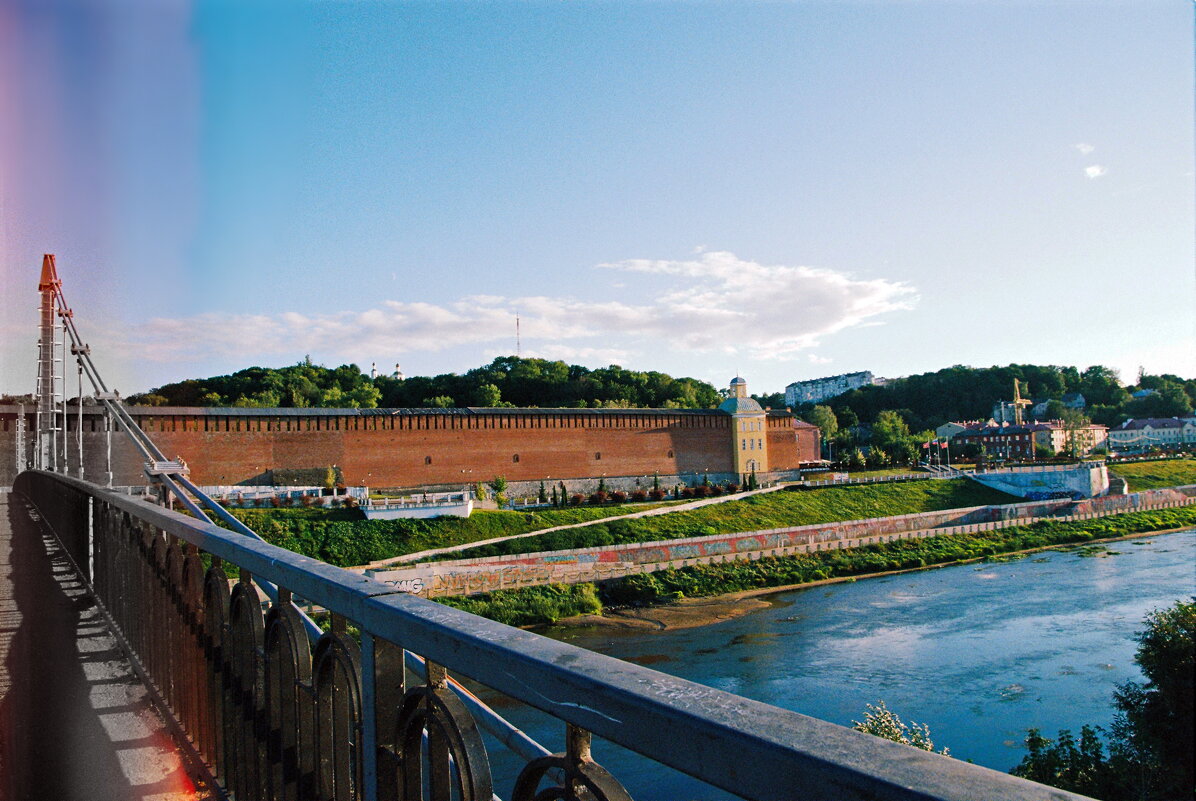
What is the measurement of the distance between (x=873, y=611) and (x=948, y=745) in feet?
27.7

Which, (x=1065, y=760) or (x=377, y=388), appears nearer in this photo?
(x=1065, y=760)

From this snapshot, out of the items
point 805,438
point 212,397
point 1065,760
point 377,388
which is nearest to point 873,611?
point 1065,760

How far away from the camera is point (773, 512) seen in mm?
28141

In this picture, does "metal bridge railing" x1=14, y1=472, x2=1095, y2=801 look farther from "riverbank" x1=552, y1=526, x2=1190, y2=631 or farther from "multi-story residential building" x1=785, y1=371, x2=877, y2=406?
"multi-story residential building" x1=785, y1=371, x2=877, y2=406

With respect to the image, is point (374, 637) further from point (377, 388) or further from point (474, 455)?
point (377, 388)

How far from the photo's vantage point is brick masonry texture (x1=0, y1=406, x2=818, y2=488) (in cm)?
2522

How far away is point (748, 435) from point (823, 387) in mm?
95097

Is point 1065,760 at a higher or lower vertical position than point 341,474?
lower

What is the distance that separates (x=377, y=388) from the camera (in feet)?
175

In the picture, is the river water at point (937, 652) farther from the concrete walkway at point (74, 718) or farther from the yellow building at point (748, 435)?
the yellow building at point (748, 435)

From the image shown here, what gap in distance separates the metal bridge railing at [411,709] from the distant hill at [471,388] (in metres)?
42.4

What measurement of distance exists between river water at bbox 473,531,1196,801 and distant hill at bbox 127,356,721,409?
82.7ft

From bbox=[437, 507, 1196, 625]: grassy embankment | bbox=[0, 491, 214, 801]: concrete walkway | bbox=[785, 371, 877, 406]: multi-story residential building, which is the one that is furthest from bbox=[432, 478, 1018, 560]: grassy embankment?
bbox=[785, 371, 877, 406]: multi-story residential building

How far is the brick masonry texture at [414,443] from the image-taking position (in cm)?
2522
